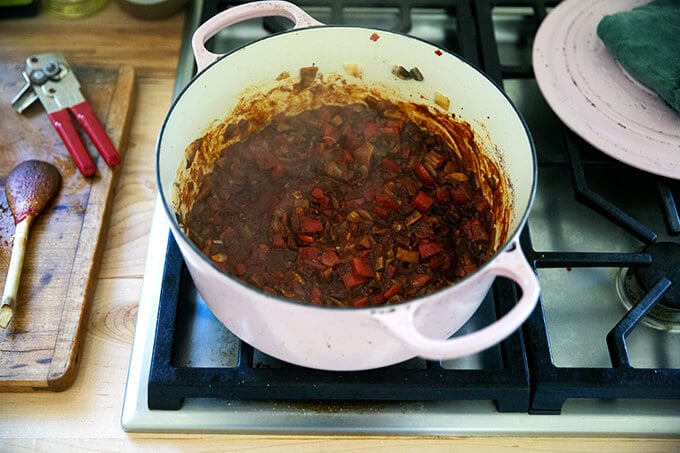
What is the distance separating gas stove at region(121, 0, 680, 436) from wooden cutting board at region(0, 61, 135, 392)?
0.09 m

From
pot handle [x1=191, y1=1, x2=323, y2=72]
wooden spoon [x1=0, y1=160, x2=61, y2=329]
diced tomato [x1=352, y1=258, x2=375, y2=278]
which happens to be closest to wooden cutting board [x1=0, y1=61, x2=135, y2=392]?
wooden spoon [x1=0, y1=160, x2=61, y2=329]

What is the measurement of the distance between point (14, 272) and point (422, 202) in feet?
1.92

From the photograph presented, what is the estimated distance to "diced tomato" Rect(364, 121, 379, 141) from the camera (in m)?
1.15

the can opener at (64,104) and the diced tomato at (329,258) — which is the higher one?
the can opener at (64,104)

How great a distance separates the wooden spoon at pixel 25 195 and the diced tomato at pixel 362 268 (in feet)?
1.53

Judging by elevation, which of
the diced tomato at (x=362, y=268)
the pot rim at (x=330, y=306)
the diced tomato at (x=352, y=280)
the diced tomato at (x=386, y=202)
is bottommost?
the diced tomato at (x=352, y=280)

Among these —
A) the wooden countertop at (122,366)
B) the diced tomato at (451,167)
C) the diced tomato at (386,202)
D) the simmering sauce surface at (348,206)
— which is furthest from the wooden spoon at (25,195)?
the diced tomato at (451,167)

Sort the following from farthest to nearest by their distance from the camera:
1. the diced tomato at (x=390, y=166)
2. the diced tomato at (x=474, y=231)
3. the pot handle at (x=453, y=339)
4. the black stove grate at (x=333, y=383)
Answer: the diced tomato at (x=390, y=166)
the diced tomato at (x=474, y=231)
the black stove grate at (x=333, y=383)
the pot handle at (x=453, y=339)

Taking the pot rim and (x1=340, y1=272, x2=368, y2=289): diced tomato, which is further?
(x1=340, y1=272, x2=368, y2=289): diced tomato

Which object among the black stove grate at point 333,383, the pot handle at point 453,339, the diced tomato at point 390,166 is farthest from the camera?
the diced tomato at point 390,166

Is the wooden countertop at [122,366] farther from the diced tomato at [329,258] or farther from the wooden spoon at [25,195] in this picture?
the diced tomato at [329,258]

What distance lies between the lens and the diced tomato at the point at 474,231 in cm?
101

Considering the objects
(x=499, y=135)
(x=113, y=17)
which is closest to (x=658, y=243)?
(x=499, y=135)

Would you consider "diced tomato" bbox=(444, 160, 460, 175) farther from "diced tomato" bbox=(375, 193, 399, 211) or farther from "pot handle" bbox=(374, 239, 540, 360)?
"pot handle" bbox=(374, 239, 540, 360)
